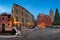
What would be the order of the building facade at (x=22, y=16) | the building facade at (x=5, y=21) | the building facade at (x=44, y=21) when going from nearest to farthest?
the building facade at (x=44, y=21) < the building facade at (x=22, y=16) < the building facade at (x=5, y=21)

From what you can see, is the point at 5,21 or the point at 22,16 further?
the point at 5,21

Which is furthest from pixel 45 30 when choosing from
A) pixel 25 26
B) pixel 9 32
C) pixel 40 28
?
pixel 9 32

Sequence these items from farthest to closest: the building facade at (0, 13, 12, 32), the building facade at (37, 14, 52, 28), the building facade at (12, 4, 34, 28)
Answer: the building facade at (0, 13, 12, 32)
the building facade at (12, 4, 34, 28)
the building facade at (37, 14, 52, 28)

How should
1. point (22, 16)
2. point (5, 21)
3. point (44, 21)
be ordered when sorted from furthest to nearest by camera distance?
point (5, 21), point (22, 16), point (44, 21)

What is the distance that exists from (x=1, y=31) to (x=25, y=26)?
3.77 feet

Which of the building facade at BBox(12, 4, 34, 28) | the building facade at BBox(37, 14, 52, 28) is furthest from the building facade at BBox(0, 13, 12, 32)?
the building facade at BBox(37, 14, 52, 28)

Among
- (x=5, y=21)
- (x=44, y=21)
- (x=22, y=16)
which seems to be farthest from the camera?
(x=5, y=21)

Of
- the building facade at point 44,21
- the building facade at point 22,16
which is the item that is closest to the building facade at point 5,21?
the building facade at point 22,16

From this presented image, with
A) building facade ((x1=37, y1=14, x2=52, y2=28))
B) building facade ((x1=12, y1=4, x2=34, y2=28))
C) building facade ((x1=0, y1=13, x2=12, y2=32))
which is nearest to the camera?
building facade ((x1=37, y1=14, x2=52, y2=28))

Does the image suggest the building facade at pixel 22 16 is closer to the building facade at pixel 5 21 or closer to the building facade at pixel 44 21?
the building facade at pixel 44 21

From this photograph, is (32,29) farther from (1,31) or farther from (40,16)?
(1,31)

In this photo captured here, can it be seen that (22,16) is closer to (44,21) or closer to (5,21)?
(44,21)

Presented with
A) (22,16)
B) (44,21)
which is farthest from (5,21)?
(44,21)

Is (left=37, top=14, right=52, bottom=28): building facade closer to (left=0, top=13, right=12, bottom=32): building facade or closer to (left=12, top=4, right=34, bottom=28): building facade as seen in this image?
(left=12, top=4, right=34, bottom=28): building facade
